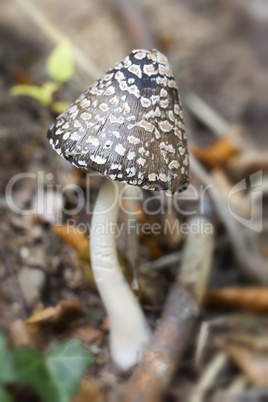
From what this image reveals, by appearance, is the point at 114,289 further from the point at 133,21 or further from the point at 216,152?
the point at 133,21

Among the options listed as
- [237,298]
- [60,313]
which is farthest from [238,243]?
[60,313]

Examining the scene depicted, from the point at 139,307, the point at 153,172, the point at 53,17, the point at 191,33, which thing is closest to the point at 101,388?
the point at 139,307

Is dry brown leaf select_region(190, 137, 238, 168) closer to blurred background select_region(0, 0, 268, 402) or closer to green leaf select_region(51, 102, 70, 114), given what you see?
blurred background select_region(0, 0, 268, 402)

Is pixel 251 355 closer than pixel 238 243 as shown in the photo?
Yes

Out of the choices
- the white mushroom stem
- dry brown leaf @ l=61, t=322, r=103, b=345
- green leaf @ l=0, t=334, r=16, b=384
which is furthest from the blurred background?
green leaf @ l=0, t=334, r=16, b=384

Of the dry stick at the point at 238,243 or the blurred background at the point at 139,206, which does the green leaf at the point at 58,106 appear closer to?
the blurred background at the point at 139,206

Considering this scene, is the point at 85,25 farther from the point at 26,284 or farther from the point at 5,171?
the point at 26,284
